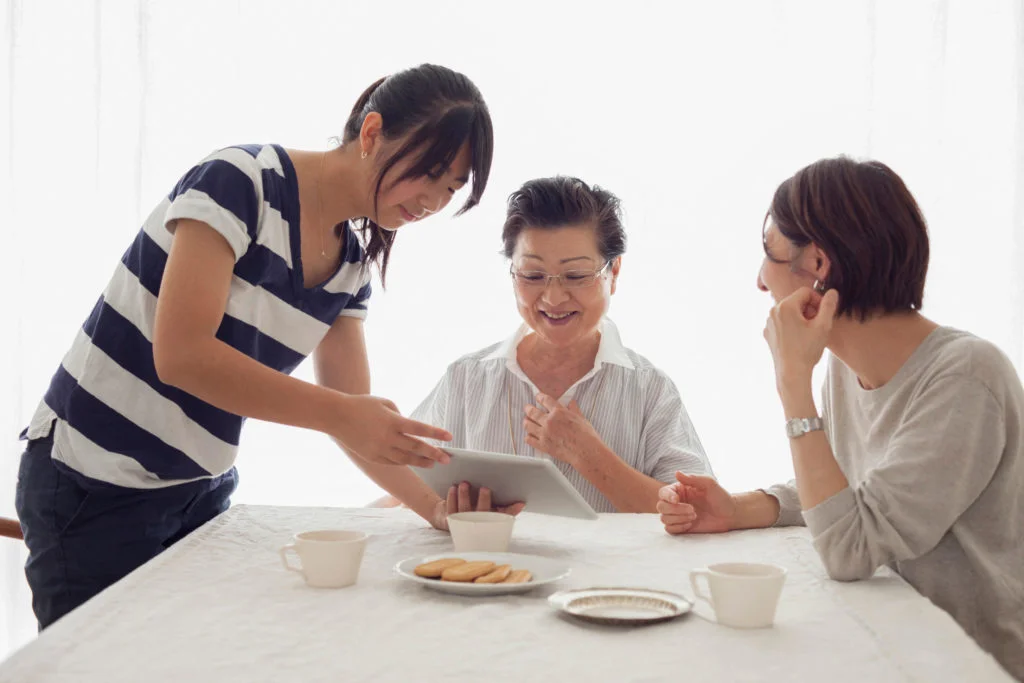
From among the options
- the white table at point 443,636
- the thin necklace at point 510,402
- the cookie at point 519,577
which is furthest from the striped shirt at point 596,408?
the cookie at point 519,577

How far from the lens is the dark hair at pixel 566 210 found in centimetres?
202

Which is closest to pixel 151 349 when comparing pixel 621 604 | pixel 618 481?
pixel 621 604

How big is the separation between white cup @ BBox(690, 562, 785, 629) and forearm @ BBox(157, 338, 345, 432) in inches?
21.4

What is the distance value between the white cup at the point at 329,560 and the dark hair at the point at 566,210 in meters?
1.03

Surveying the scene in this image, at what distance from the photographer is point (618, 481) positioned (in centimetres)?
186

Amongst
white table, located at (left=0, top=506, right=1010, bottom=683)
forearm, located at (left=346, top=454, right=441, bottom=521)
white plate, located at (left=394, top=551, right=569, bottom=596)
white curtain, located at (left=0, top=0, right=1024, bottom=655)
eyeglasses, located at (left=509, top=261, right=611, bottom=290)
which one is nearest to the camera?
white table, located at (left=0, top=506, right=1010, bottom=683)

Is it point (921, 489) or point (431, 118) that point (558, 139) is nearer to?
point (431, 118)

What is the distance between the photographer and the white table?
861 mm

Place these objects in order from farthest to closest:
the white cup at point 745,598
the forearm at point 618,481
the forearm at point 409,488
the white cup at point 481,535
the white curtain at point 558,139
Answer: the white curtain at point 558,139 < the forearm at point 618,481 < the forearm at point 409,488 < the white cup at point 481,535 < the white cup at point 745,598

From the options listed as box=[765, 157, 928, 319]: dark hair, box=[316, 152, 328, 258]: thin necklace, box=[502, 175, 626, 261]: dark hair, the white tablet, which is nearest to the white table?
the white tablet

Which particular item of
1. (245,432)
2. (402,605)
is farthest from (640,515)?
(245,432)

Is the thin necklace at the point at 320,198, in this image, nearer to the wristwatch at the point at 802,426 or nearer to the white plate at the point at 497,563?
the white plate at the point at 497,563

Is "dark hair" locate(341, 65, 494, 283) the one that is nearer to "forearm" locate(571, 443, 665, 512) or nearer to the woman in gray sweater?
the woman in gray sweater

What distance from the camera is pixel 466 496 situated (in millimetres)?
1488
